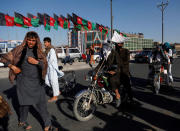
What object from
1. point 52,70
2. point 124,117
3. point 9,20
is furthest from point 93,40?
point 124,117

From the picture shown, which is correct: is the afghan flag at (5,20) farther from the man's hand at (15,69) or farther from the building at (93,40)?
the building at (93,40)

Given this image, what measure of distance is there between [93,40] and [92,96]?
1844 inches

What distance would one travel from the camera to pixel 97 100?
12.7ft

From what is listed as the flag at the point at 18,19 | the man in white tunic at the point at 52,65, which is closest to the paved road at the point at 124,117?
the man in white tunic at the point at 52,65

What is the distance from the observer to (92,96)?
145 inches

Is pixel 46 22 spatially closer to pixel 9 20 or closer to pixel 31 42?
pixel 9 20

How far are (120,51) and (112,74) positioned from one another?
2.94 ft

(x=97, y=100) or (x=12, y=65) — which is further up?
(x=12, y=65)

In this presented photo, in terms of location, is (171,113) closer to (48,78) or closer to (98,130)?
(98,130)

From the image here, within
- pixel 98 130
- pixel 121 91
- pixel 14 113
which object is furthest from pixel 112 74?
pixel 14 113

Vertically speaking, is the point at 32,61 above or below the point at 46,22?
below

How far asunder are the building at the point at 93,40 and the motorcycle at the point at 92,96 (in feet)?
113

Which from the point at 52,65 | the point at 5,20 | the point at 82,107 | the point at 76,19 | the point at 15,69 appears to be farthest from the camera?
the point at 76,19

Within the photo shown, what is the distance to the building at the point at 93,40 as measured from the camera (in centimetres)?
4497
